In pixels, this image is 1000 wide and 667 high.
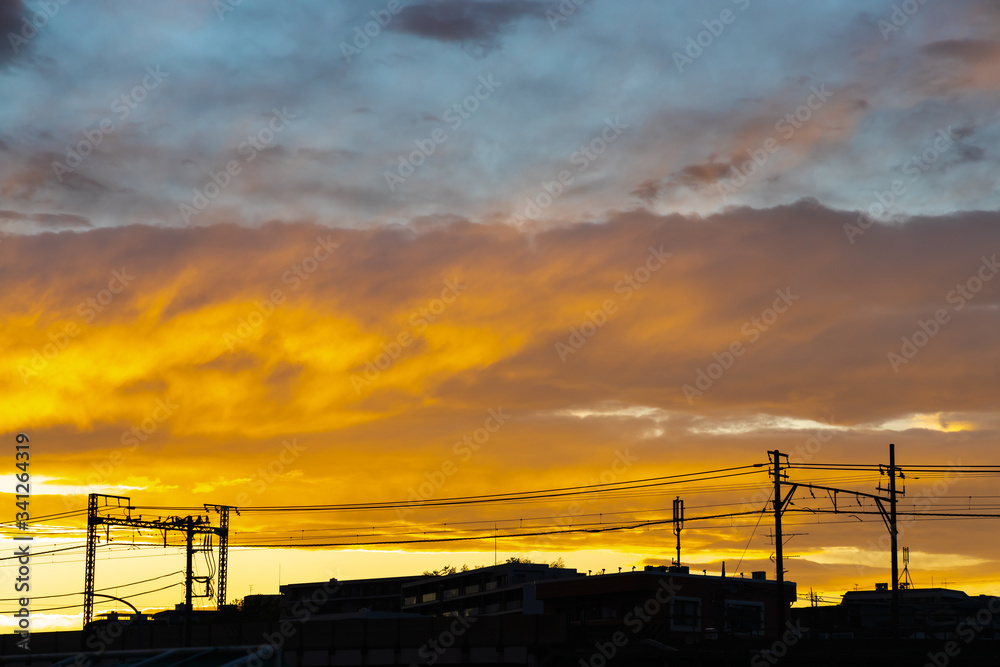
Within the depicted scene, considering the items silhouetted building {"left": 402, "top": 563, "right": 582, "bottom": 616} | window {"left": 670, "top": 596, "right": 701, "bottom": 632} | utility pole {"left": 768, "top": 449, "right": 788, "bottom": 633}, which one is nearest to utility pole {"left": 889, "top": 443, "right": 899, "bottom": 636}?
utility pole {"left": 768, "top": 449, "right": 788, "bottom": 633}

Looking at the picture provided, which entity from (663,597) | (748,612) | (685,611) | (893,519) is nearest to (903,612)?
(748,612)

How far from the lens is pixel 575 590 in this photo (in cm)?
11069

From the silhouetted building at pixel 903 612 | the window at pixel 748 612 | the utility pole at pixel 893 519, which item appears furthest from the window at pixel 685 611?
the utility pole at pixel 893 519

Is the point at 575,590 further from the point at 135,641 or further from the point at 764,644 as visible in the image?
the point at 764,644

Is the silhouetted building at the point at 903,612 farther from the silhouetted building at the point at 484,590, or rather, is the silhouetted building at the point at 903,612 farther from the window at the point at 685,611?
the silhouetted building at the point at 484,590

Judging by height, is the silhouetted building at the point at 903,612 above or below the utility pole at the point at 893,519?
below

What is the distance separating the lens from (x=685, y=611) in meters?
107

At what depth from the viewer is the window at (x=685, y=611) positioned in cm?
10419

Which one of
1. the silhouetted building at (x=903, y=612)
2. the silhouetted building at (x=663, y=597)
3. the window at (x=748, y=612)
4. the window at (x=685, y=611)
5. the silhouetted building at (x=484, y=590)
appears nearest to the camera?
the silhouetted building at (x=903, y=612)

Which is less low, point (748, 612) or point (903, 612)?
point (748, 612)

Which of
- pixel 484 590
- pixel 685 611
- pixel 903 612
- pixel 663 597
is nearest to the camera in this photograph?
pixel 663 597

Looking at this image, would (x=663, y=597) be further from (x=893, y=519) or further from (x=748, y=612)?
(x=893, y=519)

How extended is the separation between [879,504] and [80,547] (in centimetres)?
8064

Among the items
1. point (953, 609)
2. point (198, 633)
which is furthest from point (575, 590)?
point (198, 633)
